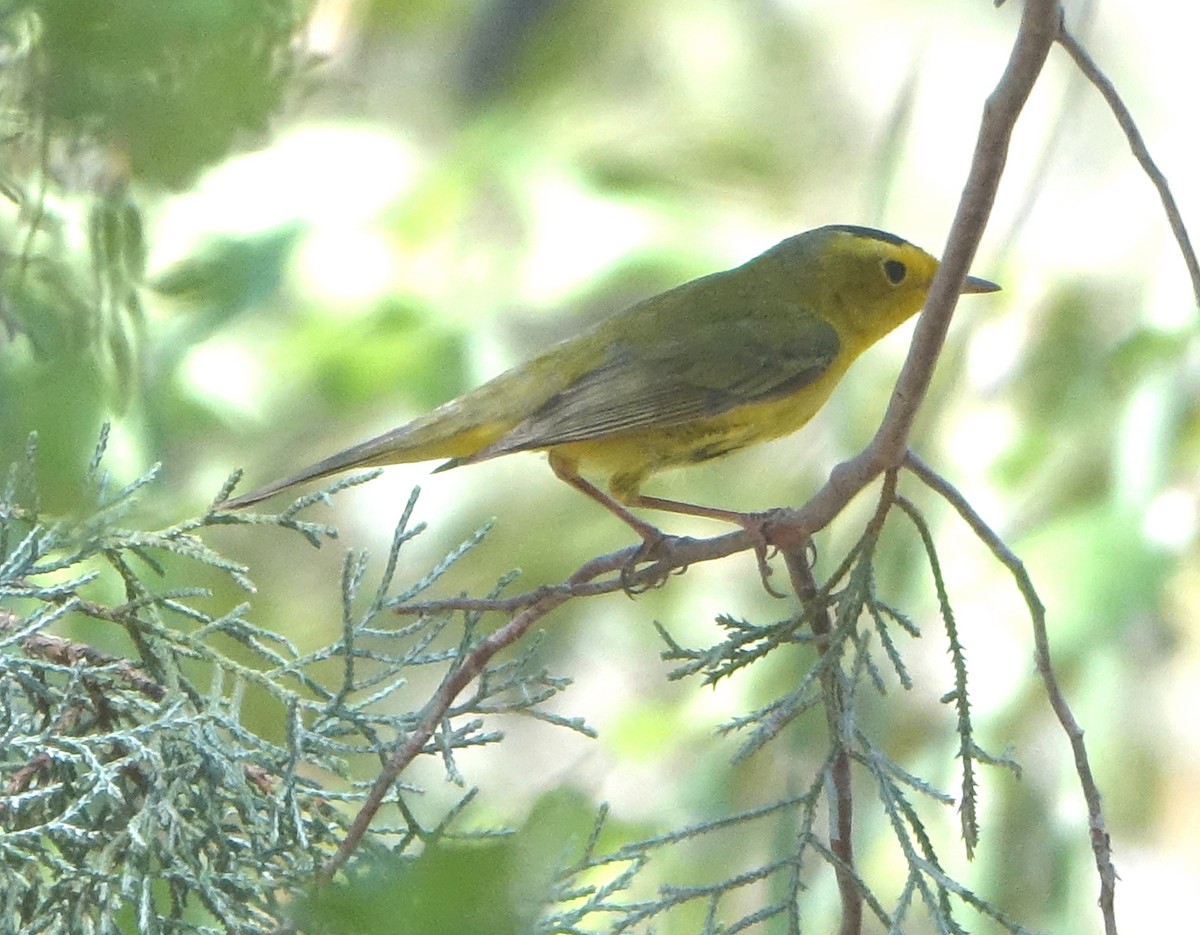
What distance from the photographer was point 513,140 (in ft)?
13.3

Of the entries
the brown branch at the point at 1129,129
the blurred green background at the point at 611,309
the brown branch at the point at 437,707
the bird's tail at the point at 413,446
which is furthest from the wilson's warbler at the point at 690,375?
the brown branch at the point at 1129,129

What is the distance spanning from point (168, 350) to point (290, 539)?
3869mm

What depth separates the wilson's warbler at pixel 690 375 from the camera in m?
2.92

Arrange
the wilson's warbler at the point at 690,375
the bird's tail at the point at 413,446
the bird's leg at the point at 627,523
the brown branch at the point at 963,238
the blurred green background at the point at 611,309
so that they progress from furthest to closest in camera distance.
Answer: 1. the wilson's warbler at the point at 690,375
2. the bird's tail at the point at 413,446
3. the bird's leg at the point at 627,523
4. the brown branch at the point at 963,238
5. the blurred green background at the point at 611,309

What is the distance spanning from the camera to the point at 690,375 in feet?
10.7

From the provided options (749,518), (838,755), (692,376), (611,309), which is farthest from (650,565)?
(611,309)

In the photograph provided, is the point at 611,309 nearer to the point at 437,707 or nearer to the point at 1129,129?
the point at 437,707

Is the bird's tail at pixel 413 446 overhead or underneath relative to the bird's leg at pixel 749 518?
overhead

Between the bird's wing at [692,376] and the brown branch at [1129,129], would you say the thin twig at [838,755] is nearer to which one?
the brown branch at [1129,129]

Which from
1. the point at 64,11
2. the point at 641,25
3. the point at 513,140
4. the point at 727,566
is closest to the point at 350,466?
the point at 513,140

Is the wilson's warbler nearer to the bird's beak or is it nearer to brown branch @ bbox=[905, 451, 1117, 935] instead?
the bird's beak

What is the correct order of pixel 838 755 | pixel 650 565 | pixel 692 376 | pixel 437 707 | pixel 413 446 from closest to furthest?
pixel 437 707 → pixel 838 755 → pixel 650 565 → pixel 413 446 → pixel 692 376

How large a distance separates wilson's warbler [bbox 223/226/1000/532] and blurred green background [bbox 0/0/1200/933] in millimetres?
181

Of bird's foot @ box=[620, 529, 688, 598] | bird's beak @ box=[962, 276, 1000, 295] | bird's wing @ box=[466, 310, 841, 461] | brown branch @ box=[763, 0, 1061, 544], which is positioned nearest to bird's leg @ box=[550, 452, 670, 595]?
bird's foot @ box=[620, 529, 688, 598]
